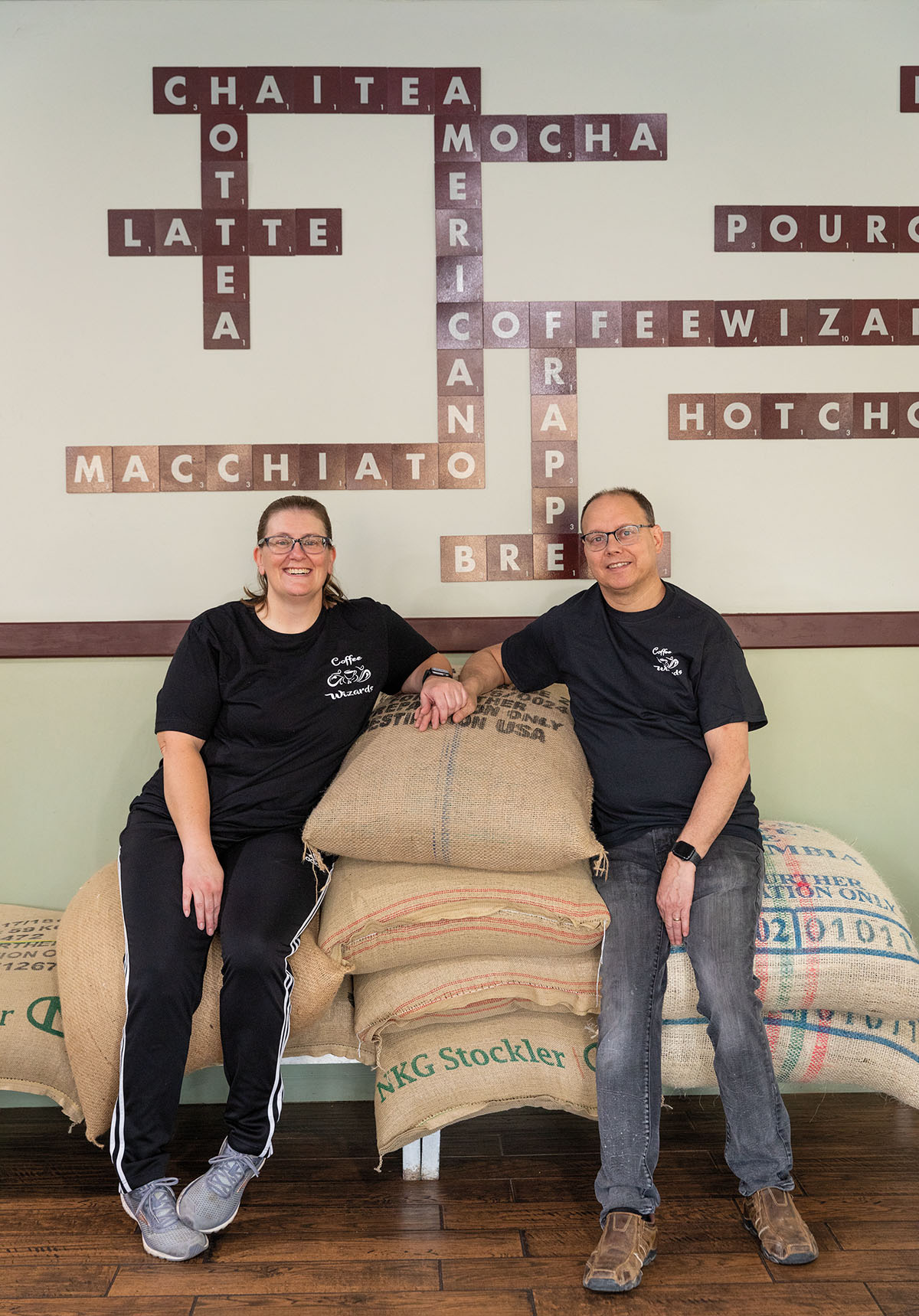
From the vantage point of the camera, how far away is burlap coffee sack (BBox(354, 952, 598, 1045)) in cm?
194

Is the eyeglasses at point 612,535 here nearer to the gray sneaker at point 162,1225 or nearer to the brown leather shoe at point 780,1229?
the brown leather shoe at point 780,1229

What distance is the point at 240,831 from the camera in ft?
6.72

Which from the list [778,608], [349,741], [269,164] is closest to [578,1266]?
[349,741]

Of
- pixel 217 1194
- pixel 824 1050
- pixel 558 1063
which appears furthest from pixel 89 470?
pixel 824 1050

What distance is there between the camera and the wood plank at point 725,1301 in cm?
160

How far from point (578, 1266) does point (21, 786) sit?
173cm

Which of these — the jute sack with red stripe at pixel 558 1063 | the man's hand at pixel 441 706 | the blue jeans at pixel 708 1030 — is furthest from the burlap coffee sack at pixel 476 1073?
the man's hand at pixel 441 706

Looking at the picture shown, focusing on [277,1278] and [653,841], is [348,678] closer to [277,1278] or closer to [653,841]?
[653,841]

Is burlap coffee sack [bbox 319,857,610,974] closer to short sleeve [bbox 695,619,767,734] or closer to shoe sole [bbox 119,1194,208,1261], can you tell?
short sleeve [bbox 695,619,767,734]

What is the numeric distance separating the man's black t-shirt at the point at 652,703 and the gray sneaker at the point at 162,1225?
1.09 m

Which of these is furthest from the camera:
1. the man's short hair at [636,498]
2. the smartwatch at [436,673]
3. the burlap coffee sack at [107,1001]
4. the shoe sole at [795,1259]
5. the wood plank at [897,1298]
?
the smartwatch at [436,673]

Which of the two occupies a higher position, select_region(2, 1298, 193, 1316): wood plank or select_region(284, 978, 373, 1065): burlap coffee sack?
select_region(284, 978, 373, 1065): burlap coffee sack

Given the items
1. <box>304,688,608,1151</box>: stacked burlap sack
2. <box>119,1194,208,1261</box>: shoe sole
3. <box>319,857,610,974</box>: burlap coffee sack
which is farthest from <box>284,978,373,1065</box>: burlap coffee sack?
<box>119,1194,208,1261</box>: shoe sole

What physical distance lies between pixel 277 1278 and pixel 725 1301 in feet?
2.54
